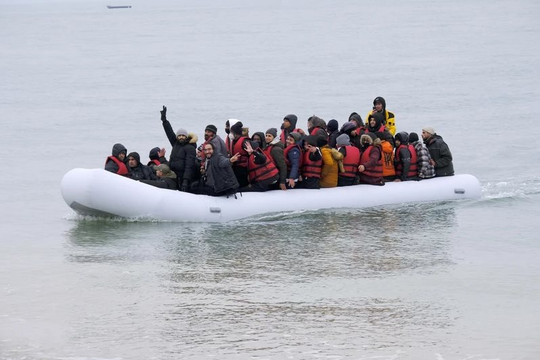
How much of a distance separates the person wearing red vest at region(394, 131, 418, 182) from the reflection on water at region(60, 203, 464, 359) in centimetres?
54

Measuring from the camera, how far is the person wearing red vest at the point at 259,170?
12445 millimetres

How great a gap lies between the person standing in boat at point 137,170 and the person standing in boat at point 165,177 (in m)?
0.10

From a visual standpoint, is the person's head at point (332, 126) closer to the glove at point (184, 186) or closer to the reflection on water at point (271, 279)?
the reflection on water at point (271, 279)

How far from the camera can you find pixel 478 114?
25.4 m

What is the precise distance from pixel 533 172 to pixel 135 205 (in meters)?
8.19

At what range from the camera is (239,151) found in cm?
1262

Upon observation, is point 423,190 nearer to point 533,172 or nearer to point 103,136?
point 533,172

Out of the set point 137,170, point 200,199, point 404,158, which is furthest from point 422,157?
point 137,170

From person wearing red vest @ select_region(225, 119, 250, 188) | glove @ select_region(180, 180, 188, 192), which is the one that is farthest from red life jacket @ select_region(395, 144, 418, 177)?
glove @ select_region(180, 180, 188, 192)

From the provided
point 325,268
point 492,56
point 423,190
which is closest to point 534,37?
point 492,56

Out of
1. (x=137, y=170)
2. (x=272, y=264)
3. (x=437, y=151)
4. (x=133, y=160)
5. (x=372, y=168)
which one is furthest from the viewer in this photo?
(x=437, y=151)

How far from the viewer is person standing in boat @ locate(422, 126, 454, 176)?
45.2ft

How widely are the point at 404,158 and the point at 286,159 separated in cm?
177

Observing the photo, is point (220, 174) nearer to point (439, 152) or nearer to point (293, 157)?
point (293, 157)
